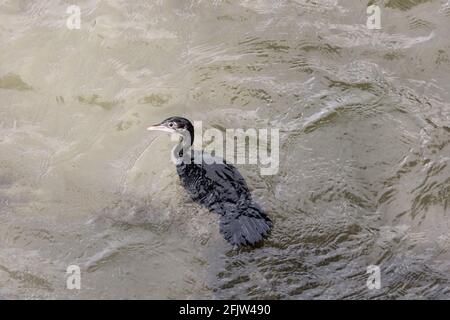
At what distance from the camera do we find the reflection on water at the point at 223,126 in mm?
6918

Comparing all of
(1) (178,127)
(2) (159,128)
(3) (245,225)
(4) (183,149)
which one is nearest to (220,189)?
(3) (245,225)

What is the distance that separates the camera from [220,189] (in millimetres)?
7629

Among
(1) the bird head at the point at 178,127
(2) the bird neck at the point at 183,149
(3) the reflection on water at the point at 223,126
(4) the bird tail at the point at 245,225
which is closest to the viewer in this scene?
(3) the reflection on water at the point at 223,126

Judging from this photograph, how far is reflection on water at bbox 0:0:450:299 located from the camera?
6918mm

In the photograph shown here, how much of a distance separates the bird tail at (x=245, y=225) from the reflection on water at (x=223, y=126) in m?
0.13

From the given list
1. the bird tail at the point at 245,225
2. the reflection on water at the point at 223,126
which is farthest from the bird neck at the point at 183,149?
the bird tail at the point at 245,225

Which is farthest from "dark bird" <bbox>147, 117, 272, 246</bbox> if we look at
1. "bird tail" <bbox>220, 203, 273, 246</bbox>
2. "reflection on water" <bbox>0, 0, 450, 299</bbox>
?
"reflection on water" <bbox>0, 0, 450, 299</bbox>

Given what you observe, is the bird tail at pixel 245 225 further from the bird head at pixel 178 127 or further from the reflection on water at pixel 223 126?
the bird head at pixel 178 127

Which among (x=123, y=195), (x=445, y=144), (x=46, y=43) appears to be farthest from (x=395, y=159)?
(x=46, y=43)

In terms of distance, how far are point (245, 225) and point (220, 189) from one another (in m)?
0.65

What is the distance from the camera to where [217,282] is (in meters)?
6.82

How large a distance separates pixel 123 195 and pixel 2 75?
2.69 metres

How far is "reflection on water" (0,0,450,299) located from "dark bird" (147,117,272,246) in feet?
0.47

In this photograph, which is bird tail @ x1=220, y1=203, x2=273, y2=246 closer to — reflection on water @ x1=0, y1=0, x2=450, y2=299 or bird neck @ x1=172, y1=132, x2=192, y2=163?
reflection on water @ x1=0, y1=0, x2=450, y2=299
